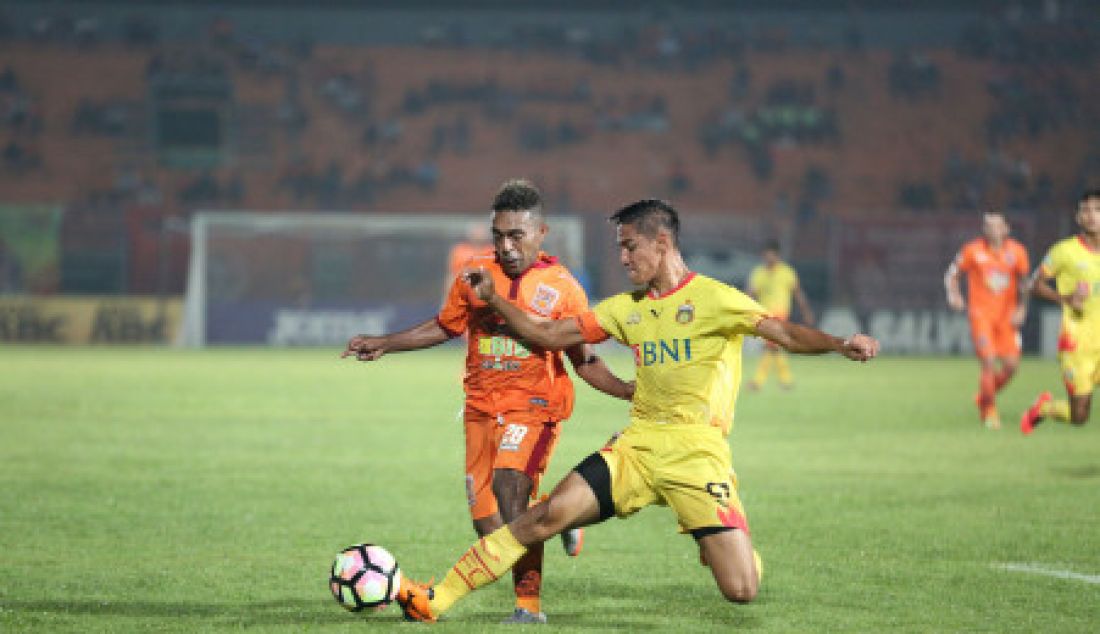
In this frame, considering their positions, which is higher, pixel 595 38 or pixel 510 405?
pixel 595 38

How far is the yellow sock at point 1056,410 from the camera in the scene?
1394 cm

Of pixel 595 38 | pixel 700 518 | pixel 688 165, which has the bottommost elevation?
pixel 700 518

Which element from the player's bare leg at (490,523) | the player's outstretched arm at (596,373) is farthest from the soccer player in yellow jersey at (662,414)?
the player's bare leg at (490,523)

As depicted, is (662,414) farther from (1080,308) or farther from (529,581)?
(1080,308)

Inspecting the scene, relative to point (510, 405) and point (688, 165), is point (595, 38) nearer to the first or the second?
point (688, 165)

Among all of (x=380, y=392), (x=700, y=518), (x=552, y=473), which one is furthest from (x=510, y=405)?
(x=380, y=392)

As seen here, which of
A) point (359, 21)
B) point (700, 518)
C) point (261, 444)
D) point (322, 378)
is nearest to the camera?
point (700, 518)

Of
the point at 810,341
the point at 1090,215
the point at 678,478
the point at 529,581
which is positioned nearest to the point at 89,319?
the point at 1090,215

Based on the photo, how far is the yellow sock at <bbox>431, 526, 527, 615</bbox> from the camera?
20.5 feet

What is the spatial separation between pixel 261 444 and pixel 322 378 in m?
10.8

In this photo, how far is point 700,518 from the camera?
20.7ft

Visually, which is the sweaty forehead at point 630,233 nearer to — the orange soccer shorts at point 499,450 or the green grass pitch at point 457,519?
the orange soccer shorts at point 499,450

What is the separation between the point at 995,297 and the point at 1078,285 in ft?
12.9

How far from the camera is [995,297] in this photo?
56.9ft
